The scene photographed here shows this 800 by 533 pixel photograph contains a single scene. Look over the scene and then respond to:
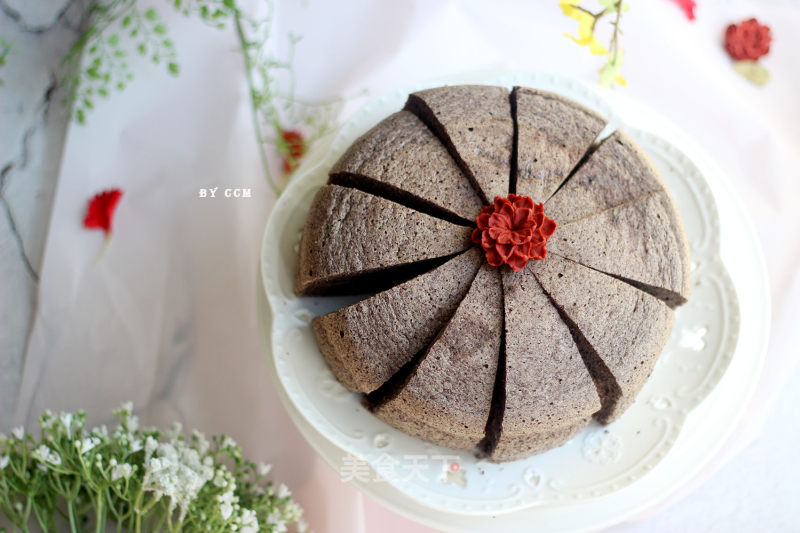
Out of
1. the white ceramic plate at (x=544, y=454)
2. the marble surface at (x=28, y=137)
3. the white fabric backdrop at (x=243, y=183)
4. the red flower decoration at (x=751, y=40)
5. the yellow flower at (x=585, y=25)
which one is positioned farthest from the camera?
A: the red flower decoration at (x=751, y=40)

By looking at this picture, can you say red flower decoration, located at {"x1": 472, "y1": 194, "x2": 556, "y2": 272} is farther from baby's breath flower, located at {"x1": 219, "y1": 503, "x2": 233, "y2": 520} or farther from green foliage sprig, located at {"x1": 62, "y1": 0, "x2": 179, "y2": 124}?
green foliage sprig, located at {"x1": 62, "y1": 0, "x2": 179, "y2": 124}

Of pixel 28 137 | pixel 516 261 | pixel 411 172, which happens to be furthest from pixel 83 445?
pixel 28 137

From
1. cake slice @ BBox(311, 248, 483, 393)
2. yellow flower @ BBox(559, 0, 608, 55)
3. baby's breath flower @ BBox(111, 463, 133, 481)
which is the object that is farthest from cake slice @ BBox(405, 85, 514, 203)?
baby's breath flower @ BBox(111, 463, 133, 481)

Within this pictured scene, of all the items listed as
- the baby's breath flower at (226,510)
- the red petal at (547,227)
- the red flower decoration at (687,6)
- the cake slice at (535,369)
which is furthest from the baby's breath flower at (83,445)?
the red flower decoration at (687,6)

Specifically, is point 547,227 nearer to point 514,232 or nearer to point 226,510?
point 514,232

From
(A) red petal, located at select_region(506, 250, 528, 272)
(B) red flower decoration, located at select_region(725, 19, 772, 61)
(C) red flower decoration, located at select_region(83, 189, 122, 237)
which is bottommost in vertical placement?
(C) red flower decoration, located at select_region(83, 189, 122, 237)

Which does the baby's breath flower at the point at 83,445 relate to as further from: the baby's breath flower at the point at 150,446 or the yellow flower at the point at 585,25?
the yellow flower at the point at 585,25
